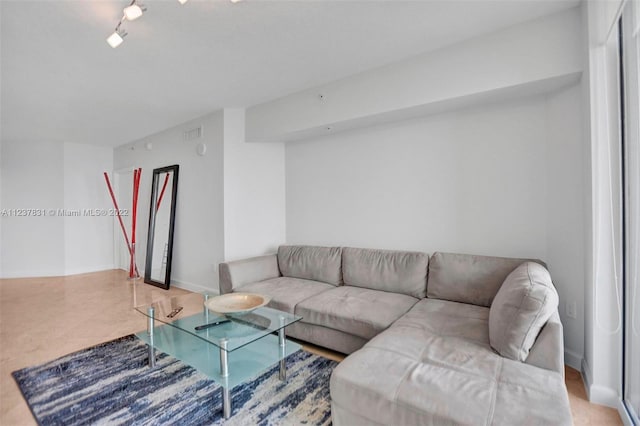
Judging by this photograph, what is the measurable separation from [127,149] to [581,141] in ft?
20.9

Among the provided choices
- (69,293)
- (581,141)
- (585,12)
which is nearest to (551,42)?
(585,12)

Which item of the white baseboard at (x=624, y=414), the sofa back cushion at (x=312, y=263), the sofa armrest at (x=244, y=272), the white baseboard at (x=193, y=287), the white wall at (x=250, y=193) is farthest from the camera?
the white baseboard at (x=193, y=287)

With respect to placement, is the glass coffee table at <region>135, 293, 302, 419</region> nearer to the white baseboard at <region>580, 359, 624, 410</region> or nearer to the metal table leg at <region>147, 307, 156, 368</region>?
the metal table leg at <region>147, 307, 156, 368</region>

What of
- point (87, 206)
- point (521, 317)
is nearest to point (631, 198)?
point (521, 317)

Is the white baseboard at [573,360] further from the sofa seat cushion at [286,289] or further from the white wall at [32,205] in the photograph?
the white wall at [32,205]

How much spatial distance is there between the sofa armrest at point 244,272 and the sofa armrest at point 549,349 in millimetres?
2355

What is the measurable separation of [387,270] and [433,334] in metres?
0.96

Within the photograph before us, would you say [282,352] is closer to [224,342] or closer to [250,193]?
[224,342]

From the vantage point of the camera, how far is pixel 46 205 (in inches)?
210

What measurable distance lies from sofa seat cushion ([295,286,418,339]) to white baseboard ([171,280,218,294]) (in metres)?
1.92

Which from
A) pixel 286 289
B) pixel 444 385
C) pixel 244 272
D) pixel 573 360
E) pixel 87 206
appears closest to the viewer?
pixel 444 385

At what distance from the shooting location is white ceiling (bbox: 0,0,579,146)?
191 centimetres

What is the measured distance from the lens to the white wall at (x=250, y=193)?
11.9ft

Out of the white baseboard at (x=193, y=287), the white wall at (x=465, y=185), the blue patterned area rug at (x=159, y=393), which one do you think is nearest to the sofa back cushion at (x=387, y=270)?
the white wall at (x=465, y=185)
